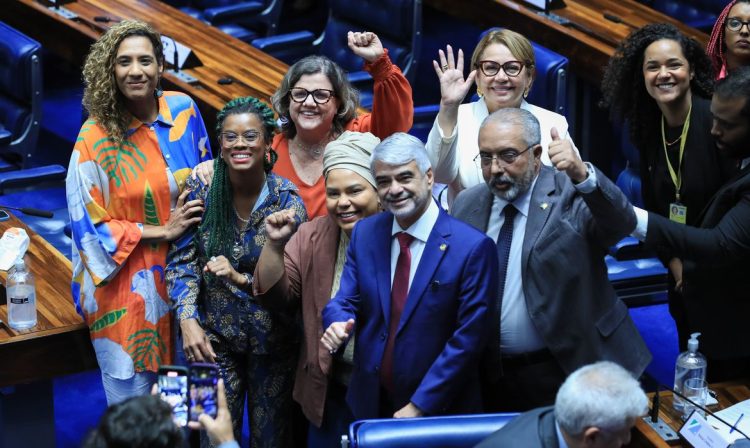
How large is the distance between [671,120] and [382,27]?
207cm

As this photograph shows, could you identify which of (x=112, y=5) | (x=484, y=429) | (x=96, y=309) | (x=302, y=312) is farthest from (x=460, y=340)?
(x=112, y=5)

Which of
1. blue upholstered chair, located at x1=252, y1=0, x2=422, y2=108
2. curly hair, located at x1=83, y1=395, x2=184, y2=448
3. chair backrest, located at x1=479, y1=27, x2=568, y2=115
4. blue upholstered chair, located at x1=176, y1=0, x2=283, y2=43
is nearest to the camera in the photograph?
curly hair, located at x1=83, y1=395, x2=184, y2=448

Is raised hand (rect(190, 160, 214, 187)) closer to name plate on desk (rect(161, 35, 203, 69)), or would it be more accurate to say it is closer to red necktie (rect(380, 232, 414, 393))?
red necktie (rect(380, 232, 414, 393))

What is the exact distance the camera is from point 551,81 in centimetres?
421

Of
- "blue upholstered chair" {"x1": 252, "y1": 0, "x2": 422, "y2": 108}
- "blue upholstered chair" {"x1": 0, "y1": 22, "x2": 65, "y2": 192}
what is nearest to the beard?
"blue upholstered chair" {"x1": 252, "y1": 0, "x2": 422, "y2": 108}

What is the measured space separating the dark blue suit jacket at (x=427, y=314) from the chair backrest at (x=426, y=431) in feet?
0.57

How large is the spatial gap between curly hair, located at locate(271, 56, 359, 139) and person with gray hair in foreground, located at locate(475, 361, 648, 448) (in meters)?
1.20

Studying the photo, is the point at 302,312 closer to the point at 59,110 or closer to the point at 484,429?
the point at 484,429

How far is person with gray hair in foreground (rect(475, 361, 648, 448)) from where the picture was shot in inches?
91.0

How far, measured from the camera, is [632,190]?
4414mm

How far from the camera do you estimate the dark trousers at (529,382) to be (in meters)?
2.89

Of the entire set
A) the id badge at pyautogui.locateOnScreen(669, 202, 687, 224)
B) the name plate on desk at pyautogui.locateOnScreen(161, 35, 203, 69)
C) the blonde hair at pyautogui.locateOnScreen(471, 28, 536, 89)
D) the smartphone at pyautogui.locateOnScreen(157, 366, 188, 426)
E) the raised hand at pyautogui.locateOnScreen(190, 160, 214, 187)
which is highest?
the blonde hair at pyautogui.locateOnScreen(471, 28, 536, 89)

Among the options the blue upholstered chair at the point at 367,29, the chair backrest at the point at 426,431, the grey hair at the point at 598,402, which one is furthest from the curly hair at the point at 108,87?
the blue upholstered chair at the point at 367,29

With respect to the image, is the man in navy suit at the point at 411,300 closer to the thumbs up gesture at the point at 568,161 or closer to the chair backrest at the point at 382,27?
the thumbs up gesture at the point at 568,161
